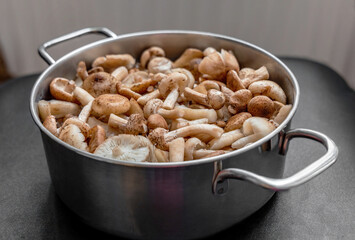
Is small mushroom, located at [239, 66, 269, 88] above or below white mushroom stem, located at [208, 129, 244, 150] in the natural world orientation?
above

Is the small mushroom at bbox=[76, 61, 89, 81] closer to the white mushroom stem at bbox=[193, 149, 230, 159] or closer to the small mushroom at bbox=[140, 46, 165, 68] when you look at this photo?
the small mushroom at bbox=[140, 46, 165, 68]

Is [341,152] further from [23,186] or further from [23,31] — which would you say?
[23,31]

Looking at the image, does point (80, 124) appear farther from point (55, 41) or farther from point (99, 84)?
point (55, 41)

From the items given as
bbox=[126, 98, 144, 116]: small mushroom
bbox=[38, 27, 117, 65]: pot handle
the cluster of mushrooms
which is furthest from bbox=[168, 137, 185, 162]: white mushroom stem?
bbox=[38, 27, 117, 65]: pot handle

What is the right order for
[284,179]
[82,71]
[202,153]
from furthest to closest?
[82,71] < [202,153] < [284,179]

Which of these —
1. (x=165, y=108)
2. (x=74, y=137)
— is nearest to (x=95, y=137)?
(x=74, y=137)

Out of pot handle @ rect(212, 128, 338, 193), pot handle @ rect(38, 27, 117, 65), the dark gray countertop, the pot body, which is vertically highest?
pot handle @ rect(38, 27, 117, 65)

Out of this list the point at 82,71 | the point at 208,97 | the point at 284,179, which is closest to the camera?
the point at 284,179
